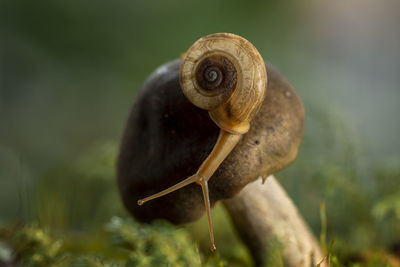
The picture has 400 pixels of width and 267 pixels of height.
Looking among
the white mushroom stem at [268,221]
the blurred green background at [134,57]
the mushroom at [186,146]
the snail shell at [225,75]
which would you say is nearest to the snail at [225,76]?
the snail shell at [225,75]

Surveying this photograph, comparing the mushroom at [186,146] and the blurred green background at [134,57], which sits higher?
the blurred green background at [134,57]

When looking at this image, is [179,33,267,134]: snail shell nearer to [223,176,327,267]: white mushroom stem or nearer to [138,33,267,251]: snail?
→ [138,33,267,251]: snail

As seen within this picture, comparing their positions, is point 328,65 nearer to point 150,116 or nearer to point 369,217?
point 369,217

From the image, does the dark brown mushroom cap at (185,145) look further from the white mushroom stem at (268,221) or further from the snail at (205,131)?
the white mushroom stem at (268,221)

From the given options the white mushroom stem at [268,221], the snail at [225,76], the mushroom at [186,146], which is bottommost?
the white mushroom stem at [268,221]

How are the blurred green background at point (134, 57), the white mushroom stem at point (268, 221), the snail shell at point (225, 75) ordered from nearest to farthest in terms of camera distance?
the snail shell at point (225, 75) → the white mushroom stem at point (268, 221) → the blurred green background at point (134, 57)

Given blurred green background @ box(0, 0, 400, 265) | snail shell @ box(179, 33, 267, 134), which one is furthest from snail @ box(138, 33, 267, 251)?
blurred green background @ box(0, 0, 400, 265)

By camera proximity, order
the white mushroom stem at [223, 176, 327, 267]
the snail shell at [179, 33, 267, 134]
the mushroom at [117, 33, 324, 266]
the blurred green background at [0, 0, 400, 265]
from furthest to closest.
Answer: the blurred green background at [0, 0, 400, 265], the white mushroom stem at [223, 176, 327, 267], the mushroom at [117, 33, 324, 266], the snail shell at [179, 33, 267, 134]

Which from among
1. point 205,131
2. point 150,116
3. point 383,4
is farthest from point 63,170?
point 383,4

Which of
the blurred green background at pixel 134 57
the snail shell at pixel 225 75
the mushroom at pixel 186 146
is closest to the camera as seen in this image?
the snail shell at pixel 225 75
